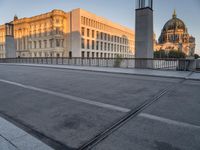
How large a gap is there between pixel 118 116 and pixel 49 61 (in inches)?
1031

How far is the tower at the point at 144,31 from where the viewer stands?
46.1 ft

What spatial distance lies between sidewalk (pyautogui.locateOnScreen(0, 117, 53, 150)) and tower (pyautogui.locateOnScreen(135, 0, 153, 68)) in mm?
12695

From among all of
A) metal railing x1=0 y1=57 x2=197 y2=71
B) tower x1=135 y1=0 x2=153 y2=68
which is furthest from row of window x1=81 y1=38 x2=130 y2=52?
tower x1=135 y1=0 x2=153 y2=68

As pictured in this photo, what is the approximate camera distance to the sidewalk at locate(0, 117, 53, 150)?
7.51 ft

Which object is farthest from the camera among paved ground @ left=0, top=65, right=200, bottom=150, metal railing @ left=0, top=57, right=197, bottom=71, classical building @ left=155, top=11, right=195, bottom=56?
classical building @ left=155, top=11, right=195, bottom=56

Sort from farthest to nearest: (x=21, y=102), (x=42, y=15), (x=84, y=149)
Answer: (x=42, y=15)
(x=21, y=102)
(x=84, y=149)

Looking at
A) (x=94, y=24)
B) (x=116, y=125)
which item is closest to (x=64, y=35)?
(x=94, y=24)

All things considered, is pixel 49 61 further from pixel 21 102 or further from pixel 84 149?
pixel 84 149

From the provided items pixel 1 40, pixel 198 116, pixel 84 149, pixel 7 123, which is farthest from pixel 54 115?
pixel 1 40

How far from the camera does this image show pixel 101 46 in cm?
6556

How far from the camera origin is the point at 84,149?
2.24 meters

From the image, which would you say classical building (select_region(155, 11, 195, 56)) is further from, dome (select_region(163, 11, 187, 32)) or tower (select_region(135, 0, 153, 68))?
tower (select_region(135, 0, 153, 68))

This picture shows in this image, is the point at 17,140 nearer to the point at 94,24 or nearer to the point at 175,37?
the point at 94,24

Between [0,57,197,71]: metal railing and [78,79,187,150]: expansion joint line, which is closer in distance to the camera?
[78,79,187,150]: expansion joint line
